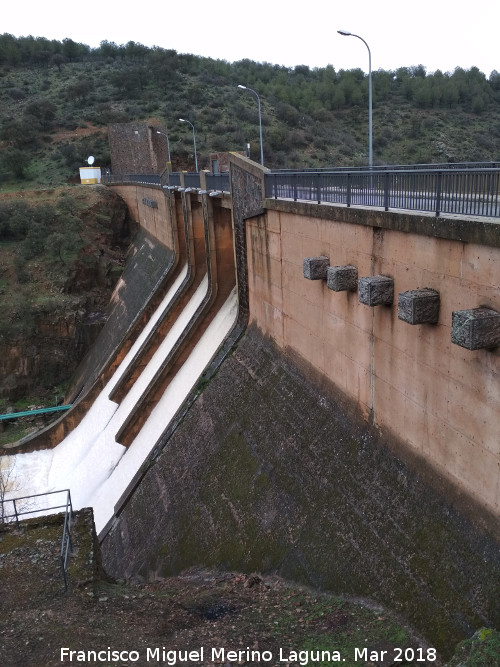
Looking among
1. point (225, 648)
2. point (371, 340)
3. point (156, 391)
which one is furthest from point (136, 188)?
point (225, 648)

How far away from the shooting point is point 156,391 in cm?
1703

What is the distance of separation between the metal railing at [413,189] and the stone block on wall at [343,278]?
1043 millimetres

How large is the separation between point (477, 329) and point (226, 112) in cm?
5504

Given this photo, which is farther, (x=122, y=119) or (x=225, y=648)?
(x=122, y=119)

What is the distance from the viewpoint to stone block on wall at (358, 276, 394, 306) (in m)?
7.70

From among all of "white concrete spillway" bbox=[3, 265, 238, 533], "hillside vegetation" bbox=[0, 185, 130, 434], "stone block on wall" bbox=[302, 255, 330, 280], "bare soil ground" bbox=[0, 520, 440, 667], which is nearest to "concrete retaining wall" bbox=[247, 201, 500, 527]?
"stone block on wall" bbox=[302, 255, 330, 280]

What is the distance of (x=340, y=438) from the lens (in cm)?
943

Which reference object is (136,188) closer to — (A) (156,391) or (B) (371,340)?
(A) (156,391)

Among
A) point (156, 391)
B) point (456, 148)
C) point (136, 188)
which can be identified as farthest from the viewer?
point (456, 148)

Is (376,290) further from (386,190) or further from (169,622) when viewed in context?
(169,622)

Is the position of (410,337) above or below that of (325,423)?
above

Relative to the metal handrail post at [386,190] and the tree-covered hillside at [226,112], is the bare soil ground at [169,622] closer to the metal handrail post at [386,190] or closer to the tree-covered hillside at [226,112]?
the metal handrail post at [386,190]

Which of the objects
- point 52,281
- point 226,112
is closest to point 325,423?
point 52,281

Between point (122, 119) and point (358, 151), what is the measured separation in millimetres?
22697
